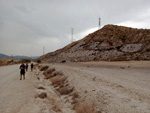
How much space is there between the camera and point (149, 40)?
43.3 m

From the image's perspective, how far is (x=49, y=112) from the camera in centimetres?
750

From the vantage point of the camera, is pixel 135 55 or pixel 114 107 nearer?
pixel 114 107

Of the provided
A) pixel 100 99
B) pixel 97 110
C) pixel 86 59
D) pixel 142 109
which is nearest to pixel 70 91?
pixel 100 99

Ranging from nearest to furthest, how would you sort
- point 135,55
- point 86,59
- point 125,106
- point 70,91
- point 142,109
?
1. point 142,109
2. point 125,106
3. point 70,91
4. point 135,55
5. point 86,59

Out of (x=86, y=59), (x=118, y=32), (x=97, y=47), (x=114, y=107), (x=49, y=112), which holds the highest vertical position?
(x=118, y=32)

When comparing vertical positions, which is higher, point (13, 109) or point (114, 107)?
point (114, 107)

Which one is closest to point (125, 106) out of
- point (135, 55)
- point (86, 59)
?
point (135, 55)

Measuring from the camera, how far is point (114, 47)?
48000 mm

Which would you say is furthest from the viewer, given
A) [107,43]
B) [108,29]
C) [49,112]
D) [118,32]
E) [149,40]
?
[108,29]

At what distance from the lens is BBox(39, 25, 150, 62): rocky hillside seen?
40.1 metres

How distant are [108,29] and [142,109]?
58375mm

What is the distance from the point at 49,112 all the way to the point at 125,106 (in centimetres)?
403

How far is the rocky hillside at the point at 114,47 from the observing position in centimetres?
4009

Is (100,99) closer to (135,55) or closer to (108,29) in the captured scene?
(135,55)
